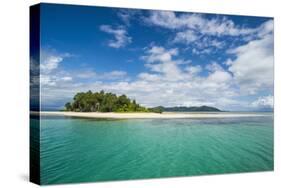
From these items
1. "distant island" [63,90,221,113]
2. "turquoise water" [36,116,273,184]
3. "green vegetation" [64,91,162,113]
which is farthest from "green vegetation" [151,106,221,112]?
"green vegetation" [64,91,162,113]

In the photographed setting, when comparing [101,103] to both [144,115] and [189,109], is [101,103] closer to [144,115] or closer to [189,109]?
[144,115]

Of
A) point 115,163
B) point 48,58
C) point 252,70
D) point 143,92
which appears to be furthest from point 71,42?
point 252,70

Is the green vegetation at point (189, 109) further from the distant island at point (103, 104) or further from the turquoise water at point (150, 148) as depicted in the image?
the turquoise water at point (150, 148)

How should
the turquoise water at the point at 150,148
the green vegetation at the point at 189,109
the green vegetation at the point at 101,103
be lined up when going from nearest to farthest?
the turquoise water at the point at 150,148, the green vegetation at the point at 101,103, the green vegetation at the point at 189,109

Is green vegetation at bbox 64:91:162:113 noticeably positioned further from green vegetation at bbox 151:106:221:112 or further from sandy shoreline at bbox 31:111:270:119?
green vegetation at bbox 151:106:221:112

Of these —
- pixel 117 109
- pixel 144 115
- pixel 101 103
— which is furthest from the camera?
pixel 144 115

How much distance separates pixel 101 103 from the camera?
34.4ft

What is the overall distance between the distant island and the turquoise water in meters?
0.24

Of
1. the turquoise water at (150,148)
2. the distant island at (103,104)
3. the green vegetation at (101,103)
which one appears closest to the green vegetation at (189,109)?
the distant island at (103,104)

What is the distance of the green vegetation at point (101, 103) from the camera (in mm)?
10312

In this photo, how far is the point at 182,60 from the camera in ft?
36.9

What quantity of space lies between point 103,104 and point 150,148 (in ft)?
4.45

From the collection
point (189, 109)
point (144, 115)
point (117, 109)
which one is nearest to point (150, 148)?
point (144, 115)

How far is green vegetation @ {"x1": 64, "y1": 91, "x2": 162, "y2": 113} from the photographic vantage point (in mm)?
10312
